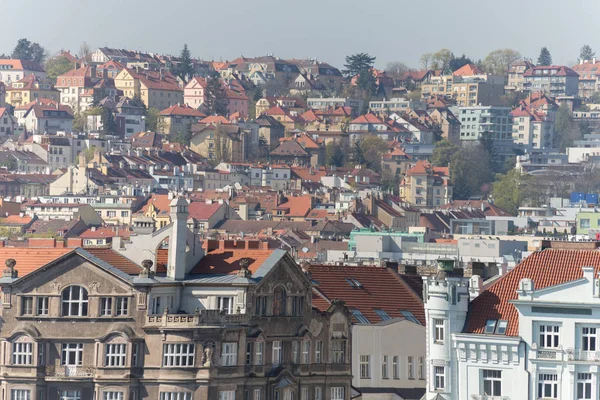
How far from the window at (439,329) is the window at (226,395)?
540 centimetres

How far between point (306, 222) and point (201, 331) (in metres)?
130

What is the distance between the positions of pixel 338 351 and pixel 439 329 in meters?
6.18

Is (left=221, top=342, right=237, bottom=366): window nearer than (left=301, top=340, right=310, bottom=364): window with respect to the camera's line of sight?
Yes

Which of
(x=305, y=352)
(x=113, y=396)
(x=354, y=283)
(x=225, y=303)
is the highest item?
(x=354, y=283)

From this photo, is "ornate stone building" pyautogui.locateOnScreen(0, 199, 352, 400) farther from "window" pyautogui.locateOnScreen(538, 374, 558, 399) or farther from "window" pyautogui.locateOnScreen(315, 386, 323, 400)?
"window" pyautogui.locateOnScreen(538, 374, 558, 399)

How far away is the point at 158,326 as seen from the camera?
54.0 metres

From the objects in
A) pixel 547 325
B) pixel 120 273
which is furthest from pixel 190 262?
pixel 547 325

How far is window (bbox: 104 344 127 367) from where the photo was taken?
5422 cm

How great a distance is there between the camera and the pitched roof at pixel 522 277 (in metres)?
50.8

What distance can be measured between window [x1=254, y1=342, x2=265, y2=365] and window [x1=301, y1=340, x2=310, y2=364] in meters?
1.62

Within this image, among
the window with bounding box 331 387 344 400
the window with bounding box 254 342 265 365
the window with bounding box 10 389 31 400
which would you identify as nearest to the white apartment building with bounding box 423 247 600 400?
the window with bounding box 254 342 265 365

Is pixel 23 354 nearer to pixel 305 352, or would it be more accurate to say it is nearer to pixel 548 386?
pixel 305 352

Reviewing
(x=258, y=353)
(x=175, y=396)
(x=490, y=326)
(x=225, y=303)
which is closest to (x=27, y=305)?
(x=175, y=396)

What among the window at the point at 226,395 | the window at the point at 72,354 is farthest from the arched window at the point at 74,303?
the window at the point at 226,395
